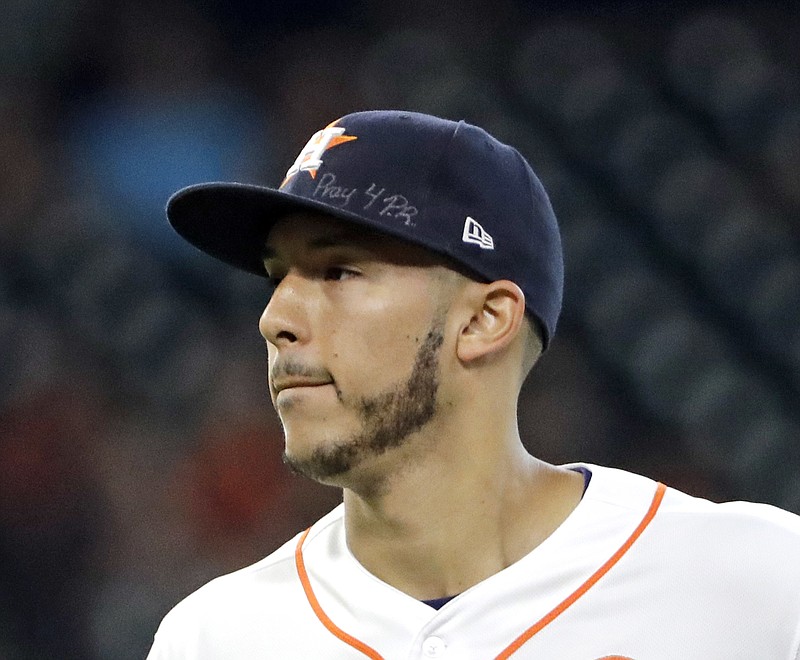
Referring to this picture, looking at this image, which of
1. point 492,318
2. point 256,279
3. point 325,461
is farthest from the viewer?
point 256,279

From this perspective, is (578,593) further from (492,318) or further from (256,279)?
(256,279)

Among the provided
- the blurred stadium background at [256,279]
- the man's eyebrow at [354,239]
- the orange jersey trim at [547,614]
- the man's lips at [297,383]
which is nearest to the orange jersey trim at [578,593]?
the orange jersey trim at [547,614]

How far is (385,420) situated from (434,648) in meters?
0.31

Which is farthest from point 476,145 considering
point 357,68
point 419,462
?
point 357,68

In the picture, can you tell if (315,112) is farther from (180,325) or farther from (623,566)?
(623,566)

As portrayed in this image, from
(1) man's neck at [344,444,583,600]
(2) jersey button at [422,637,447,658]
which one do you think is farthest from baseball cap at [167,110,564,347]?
(2) jersey button at [422,637,447,658]

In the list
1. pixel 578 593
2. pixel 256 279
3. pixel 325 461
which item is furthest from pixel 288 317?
pixel 256 279

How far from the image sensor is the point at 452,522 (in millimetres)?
1774

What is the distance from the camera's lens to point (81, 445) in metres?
4.03

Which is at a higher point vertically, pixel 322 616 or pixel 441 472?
pixel 441 472

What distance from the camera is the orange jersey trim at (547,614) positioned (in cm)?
169

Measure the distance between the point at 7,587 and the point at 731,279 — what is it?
242cm

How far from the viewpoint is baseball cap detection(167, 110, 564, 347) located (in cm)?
170

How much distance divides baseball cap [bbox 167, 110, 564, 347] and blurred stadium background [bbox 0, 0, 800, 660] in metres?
2.16
